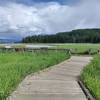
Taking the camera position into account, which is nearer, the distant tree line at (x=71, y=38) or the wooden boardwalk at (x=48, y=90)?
the wooden boardwalk at (x=48, y=90)

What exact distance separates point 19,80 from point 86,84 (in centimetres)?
258

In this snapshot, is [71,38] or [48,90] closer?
[48,90]

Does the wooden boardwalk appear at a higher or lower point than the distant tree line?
higher

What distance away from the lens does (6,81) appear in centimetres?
1238

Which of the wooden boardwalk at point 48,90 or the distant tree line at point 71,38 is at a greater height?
the wooden boardwalk at point 48,90

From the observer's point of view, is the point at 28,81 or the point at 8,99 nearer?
the point at 8,99

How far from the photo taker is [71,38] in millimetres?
136250

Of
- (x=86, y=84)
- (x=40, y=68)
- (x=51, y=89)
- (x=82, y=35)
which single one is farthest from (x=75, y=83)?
(x=82, y=35)

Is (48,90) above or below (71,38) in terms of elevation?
above

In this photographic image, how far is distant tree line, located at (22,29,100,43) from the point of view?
131 meters

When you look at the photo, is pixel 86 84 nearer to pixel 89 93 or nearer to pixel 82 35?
pixel 89 93

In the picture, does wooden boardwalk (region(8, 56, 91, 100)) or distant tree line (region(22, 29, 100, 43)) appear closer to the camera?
wooden boardwalk (region(8, 56, 91, 100))

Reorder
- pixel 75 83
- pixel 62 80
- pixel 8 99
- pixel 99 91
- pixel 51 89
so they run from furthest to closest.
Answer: pixel 62 80 < pixel 75 83 < pixel 51 89 < pixel 99 91 < pixel 8 99

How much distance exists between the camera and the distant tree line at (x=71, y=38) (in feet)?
431
